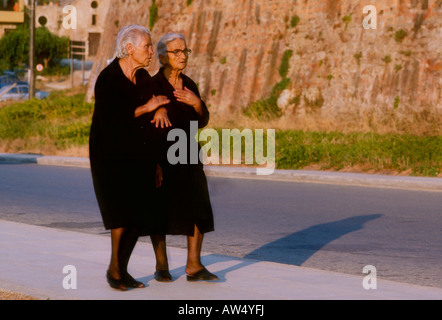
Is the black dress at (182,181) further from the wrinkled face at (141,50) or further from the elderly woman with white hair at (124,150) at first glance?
the wrinkled face at (141,50)

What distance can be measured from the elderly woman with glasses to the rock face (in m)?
17.5

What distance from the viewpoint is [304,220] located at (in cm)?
1330

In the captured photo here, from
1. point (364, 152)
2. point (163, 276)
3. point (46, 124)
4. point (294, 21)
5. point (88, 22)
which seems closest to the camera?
point (163, 276)

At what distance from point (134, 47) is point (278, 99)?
26221mm

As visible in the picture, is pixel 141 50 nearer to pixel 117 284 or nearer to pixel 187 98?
pixel 187 98

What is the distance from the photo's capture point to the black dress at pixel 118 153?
23.3ft

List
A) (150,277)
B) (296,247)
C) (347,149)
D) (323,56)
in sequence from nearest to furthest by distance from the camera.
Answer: (150,277)
(296,247)
(347,149)
(323,56)

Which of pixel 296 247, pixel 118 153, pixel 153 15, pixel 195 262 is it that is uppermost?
pixel 153 15

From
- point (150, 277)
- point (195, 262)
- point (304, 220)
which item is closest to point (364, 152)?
point (304, 220)

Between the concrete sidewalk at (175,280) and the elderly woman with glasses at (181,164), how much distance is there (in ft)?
1.74

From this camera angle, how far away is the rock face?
28516 mm

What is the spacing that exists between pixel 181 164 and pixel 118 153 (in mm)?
601
